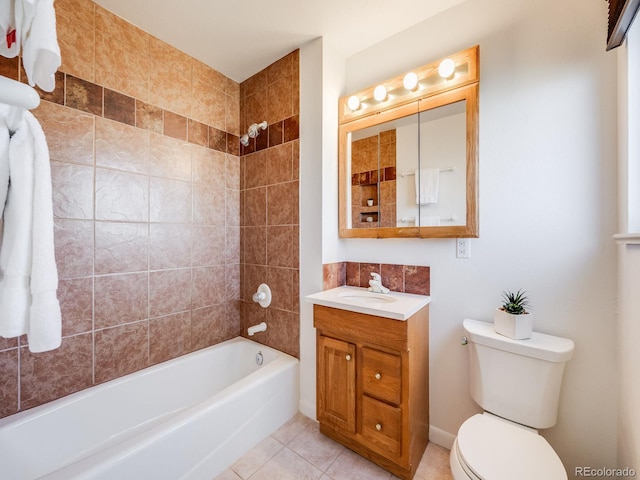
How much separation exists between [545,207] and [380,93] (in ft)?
3.68

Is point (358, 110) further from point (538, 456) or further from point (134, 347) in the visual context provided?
point (134, 347)

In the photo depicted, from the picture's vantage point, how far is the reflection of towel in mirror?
1.57m

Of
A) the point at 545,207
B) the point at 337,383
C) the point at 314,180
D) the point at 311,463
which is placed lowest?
the point at 311,463

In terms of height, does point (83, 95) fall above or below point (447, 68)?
below

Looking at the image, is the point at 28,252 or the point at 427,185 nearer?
the point at 28,252

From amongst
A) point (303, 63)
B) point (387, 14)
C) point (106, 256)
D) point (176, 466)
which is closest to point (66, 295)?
point (106, 256)

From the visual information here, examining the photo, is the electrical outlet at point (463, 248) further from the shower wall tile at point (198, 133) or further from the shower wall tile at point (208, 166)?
the shower wall tile at point (198, 133)

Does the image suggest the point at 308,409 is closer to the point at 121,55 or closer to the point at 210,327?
the point at 210,327

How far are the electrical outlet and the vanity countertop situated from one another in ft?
1.03

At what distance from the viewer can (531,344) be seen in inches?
45.9

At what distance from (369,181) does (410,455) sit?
61.2 inches

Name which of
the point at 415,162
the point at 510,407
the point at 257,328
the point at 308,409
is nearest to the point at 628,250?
the point at 510,407

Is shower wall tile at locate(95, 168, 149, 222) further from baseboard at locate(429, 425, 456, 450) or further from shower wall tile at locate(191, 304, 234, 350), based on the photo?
baseboard at locate(429, 425, 456, 450)

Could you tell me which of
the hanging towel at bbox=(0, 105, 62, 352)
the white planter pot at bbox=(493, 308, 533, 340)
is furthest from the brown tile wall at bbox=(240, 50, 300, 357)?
the hanging towel at bbox=(0, 105, 62, 352)
